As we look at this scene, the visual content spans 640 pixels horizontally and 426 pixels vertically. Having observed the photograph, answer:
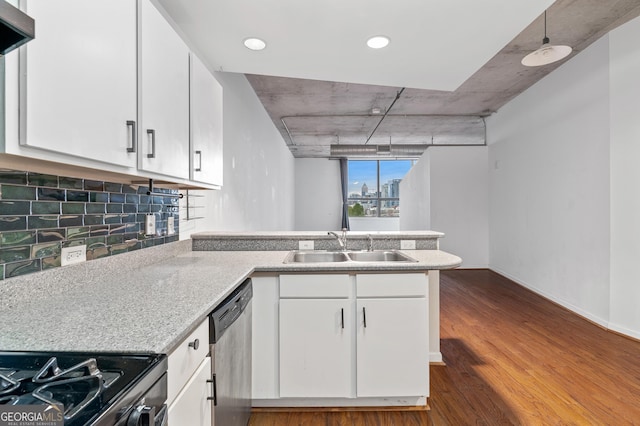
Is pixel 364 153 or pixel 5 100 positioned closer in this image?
pixel 5 100

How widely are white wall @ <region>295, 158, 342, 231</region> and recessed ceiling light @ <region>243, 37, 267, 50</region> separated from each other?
7792 millimetres

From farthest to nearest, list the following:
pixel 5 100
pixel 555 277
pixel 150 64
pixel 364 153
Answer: pixel 364 153 → pixel 555 277 → pixel 150 64 → pixel 5 100

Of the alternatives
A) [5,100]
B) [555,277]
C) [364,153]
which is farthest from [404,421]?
[364,153]

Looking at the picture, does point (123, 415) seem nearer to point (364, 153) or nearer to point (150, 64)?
point (150, 64)

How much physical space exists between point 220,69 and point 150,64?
4.88 feet

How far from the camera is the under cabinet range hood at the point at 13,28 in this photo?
662 millimetres

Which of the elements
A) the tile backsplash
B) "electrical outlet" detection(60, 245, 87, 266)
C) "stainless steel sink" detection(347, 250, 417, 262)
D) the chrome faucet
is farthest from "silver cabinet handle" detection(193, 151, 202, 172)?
"stainless steel sink" detection(347, 250, 417, 262)

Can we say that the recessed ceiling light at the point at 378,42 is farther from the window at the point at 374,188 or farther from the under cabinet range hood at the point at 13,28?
the window at the point at 374,188

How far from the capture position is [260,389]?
1.85 m

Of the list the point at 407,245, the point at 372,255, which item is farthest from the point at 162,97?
the point at 407,245

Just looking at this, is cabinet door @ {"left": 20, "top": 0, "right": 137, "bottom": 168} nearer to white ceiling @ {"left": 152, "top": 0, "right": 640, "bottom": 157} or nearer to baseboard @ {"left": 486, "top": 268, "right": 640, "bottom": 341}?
white ceiling @ {"left": 152, "top": 0, "right": 640, "bottom": 157}

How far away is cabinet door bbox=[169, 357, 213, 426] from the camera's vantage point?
94 cm

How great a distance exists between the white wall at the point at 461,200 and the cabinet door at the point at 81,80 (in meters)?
5.61

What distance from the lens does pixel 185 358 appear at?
1.00 metres
